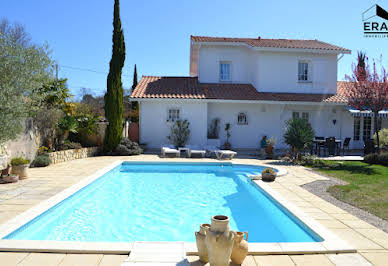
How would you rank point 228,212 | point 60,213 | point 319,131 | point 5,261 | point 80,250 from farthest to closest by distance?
1. point 319,131
2. point 228,212
3. point 60,213
4. point 80,250
5. point 5,261

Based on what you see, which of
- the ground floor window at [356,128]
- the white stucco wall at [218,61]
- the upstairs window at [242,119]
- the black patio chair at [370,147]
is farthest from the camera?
the white stucco wall at [218,61]

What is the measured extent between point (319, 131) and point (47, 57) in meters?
17.6

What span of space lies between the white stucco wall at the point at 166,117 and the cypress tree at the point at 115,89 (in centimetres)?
181

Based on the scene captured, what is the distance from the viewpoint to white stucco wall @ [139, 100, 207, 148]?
18.8 metres

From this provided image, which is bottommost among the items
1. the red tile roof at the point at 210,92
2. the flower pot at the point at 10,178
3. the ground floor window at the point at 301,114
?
the flower pot at the point at 10,178

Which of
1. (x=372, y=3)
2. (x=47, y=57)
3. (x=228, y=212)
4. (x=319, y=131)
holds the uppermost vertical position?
(x=372, y=3)

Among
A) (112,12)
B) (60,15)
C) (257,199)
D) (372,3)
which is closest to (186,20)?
(112,12)

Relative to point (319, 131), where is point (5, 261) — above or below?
below

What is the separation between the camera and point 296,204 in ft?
23.2

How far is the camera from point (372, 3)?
14.5 m

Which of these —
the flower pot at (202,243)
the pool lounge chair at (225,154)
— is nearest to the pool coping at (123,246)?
the flower pot at (202,243)

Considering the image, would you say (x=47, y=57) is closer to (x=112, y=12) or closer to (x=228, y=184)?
(x=228, y=184)

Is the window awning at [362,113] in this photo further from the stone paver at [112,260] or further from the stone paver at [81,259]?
the stone paver at [81,259]

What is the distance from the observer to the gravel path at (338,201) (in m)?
5.88
